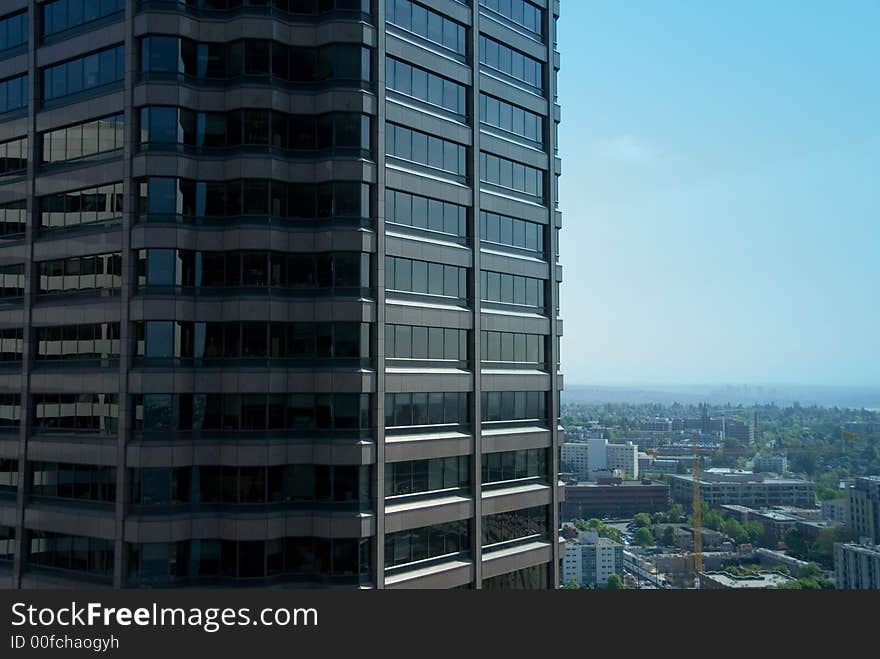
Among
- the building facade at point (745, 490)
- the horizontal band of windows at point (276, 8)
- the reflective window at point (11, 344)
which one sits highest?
the horizontal band of windows at point (276, 8)

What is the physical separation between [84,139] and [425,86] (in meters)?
18.1

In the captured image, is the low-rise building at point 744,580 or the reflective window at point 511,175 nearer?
the low-rise building at point 744,580

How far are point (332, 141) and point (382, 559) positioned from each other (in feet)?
68.6

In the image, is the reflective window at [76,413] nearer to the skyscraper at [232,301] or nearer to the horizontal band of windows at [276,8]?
the skyscraper at [232,301]

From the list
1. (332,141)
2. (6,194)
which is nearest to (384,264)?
(332,141)

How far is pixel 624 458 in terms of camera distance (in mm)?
61469

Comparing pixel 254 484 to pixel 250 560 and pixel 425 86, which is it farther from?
pixel 425 86

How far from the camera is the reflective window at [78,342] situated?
1790 inches

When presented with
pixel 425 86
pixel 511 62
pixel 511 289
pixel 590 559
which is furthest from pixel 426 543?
pixel 511 62

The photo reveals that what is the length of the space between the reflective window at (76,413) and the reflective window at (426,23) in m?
24.2

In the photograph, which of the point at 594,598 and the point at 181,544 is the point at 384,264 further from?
the point at 594,598

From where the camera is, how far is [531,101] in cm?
5691

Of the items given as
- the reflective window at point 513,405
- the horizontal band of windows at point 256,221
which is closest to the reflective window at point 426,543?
the reflective window at point 513,405

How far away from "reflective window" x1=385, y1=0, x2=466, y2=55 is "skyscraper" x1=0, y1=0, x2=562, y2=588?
161mm
